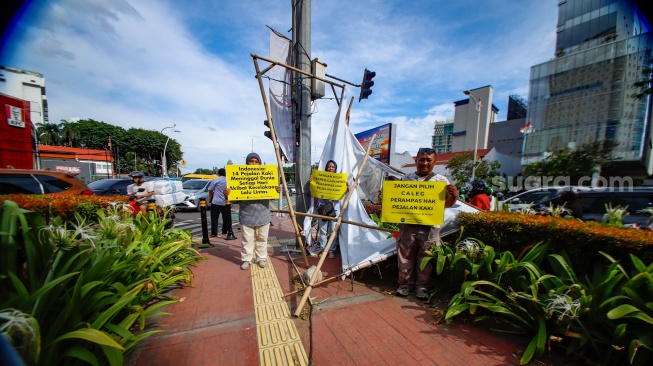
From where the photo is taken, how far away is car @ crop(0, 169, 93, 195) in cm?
416

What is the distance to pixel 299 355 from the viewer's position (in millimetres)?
2055

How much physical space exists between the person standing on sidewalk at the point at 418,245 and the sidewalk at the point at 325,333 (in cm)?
18

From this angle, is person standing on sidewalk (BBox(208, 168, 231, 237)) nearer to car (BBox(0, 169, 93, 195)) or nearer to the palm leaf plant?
car (BBox(0, 169, 93, 195))

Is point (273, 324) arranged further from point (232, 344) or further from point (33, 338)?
point (33, 338)

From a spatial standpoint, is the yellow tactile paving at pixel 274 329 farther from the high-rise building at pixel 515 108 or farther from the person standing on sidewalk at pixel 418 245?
the high-rise building at pixel 515 108

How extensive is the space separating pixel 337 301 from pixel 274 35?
15.7 feet

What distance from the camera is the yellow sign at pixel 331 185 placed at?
12.9 feet

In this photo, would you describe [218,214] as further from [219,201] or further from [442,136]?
[442,136]

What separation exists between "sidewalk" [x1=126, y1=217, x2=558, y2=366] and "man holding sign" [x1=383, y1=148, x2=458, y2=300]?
9.9 inches

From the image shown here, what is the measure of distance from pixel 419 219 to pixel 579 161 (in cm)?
2426

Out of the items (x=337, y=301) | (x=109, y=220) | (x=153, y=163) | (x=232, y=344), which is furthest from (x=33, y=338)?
(x=153, y=163)

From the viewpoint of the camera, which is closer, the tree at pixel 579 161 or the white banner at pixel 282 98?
the white banner at pixel 282 98

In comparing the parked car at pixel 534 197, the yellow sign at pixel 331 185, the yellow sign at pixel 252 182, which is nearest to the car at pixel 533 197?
the parked car at pixel 534 197

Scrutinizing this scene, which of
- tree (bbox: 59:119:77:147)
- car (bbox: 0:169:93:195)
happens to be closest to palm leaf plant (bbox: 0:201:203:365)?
car (bbox: 0:169:93:195)
